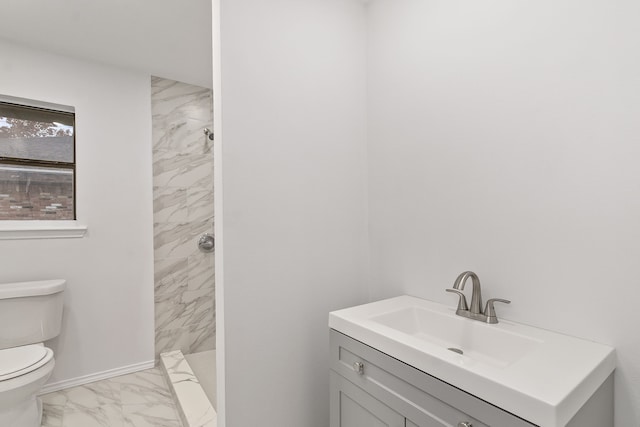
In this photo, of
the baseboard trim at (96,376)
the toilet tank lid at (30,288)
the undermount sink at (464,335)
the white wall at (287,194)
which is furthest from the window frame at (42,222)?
the undermount sink at (464,335)

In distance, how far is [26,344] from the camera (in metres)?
2.04

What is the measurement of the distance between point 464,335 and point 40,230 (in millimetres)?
2725

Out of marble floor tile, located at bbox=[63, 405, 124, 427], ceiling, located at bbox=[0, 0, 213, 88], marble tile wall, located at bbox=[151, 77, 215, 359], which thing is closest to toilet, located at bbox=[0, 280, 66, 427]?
marble floor tile, located at bbox=[63, 405, 124, 427]

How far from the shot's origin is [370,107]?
1752mm

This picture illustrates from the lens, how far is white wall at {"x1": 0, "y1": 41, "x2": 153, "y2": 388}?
2.22 metres

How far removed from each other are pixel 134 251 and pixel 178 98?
136 cm

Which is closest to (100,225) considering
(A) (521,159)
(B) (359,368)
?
(B) (359,368)

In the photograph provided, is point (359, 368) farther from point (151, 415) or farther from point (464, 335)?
point (151, 415)

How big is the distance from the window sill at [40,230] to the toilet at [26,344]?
12.6 inches

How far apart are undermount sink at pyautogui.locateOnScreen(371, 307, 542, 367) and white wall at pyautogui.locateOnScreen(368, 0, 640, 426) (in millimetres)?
128

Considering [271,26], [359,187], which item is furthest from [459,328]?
[271,26]

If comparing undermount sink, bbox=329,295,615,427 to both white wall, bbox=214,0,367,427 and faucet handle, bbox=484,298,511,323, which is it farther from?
Result: white wall, bbox=214,0,367,427

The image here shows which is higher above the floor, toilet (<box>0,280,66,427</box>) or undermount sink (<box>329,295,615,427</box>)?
undermount sink (<box>329,295,615,427</box>)

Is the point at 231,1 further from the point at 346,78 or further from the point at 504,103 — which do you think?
the point at 504,103
